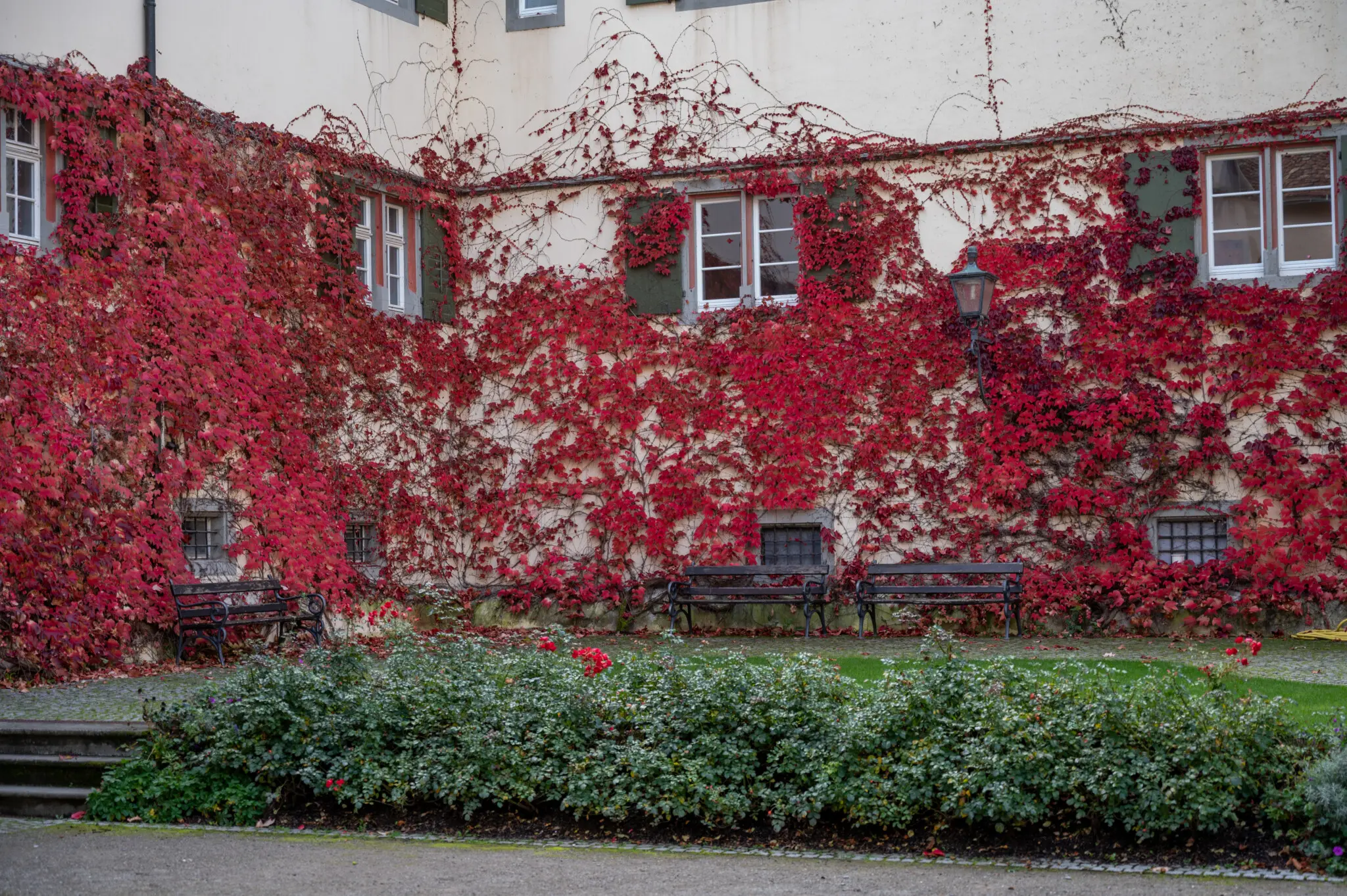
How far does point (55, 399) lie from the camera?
34.7 ft

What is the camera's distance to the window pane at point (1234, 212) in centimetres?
1277

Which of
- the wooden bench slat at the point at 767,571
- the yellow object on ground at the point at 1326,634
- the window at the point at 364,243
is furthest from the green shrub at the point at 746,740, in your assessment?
the window at the point at 364,243

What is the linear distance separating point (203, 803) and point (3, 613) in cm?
387

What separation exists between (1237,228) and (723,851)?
875 centimetres

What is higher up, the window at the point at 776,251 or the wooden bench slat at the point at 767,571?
the window at the point at 776,251

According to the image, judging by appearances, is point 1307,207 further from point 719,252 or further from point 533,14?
point 533,14

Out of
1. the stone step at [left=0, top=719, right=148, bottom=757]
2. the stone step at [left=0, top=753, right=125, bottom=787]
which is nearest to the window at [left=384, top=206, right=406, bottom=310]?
the stone step at [left=0, top=719, right=148, bottom=757]

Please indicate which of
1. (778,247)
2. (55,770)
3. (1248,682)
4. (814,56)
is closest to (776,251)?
(778,247)

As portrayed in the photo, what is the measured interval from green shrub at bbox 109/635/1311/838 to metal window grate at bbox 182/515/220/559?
4.17 meters

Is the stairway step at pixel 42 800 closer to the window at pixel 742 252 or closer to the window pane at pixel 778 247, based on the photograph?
the window at pixel 742 252

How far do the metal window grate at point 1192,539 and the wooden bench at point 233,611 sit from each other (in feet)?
23.1

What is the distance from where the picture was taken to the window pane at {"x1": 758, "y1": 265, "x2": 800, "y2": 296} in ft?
45.8

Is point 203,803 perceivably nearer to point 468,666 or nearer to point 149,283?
point 468,666

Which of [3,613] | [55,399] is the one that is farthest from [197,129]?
[3,613]
